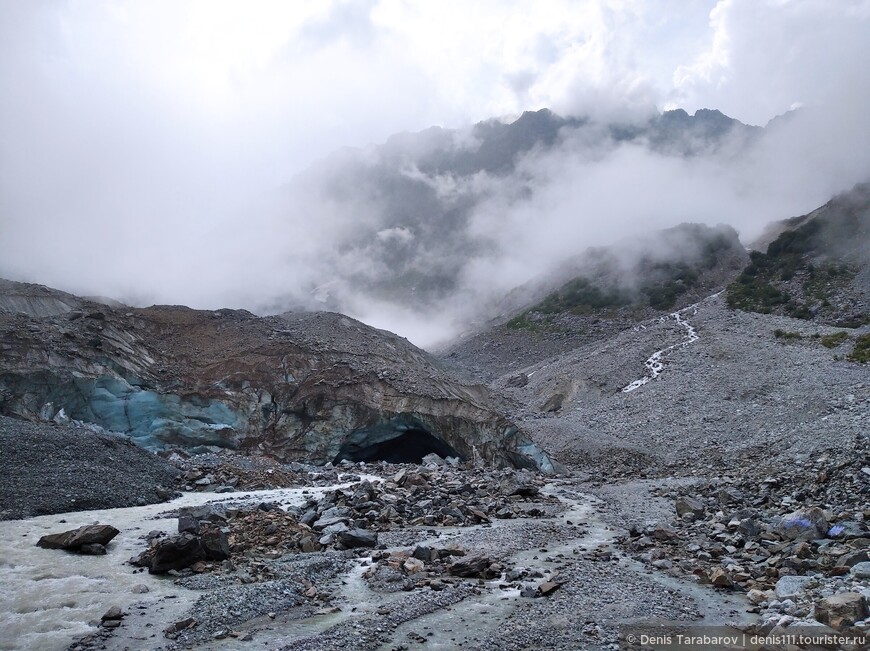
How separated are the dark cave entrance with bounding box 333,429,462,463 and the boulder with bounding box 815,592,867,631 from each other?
27384 millimetres

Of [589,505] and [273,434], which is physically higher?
[273,434]

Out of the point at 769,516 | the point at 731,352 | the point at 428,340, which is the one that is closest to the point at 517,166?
the point at 428,340

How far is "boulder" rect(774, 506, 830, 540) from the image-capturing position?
14.3 metres

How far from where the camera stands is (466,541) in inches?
655

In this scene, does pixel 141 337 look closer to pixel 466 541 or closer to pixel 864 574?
pixel 466 541

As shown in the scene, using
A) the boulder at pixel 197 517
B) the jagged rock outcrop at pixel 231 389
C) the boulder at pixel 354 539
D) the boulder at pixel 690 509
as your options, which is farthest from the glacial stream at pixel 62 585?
the boulder at pixel 690 509

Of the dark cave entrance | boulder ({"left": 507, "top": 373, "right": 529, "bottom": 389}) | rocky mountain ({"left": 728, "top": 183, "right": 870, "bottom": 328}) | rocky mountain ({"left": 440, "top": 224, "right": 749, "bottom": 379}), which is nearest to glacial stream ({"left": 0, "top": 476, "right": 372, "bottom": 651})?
the dark cave entrance

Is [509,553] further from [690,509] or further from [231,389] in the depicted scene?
[231,389]

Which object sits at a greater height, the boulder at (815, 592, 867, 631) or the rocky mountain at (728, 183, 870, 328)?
the rocky mountain at (728, 183, 870, 328)

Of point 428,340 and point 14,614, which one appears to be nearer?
point 14,614

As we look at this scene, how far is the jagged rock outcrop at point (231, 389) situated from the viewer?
29.0 meters

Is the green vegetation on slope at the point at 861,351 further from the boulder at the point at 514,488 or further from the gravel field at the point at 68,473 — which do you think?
the gravel field at the point at 68,473

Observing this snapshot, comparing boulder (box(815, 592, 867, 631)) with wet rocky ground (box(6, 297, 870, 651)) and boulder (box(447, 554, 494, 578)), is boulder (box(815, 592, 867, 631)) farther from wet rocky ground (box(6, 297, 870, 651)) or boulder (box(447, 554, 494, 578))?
boulder (box(447, 554, 494, 578))

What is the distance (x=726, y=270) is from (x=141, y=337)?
107 m
